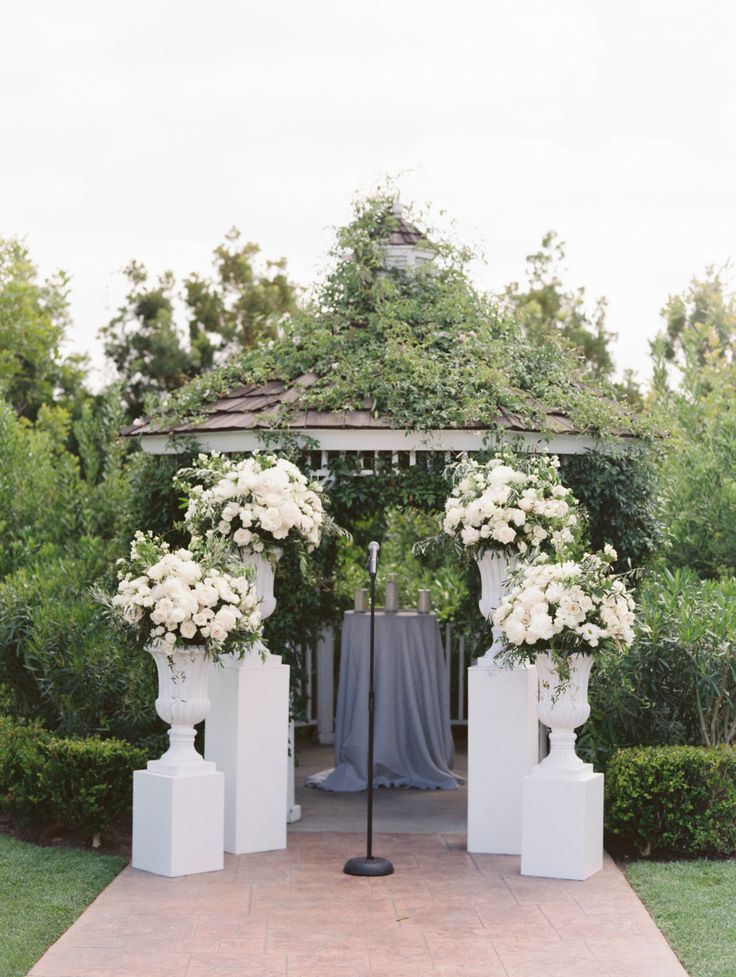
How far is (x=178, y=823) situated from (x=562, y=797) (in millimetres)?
2123

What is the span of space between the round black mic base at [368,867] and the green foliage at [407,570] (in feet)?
10.8

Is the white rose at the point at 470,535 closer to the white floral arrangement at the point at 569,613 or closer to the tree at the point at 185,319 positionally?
the white floral arrangement at the point at 569,613

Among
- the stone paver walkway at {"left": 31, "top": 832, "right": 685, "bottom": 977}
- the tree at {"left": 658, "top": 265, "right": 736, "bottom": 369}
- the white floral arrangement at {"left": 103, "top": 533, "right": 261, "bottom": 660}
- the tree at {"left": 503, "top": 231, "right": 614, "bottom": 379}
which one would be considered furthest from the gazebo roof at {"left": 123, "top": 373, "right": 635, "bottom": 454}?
the tree at {"left": 503, "top": 231, "right": 614, "bottom": 379}

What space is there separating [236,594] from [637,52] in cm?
964

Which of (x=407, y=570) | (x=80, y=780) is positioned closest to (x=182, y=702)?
(x=80, y=780)

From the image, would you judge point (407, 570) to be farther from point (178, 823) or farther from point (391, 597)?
point (178, 823)

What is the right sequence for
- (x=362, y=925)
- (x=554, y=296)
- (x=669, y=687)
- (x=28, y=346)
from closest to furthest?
(x=362, y=925) < (x=669, y=687) < (x=28, y=346) < (x=554, y=296)

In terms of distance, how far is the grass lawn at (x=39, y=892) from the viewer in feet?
20.0

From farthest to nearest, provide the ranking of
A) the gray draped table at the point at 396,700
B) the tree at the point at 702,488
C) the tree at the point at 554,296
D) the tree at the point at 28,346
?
the tree at the point at 554,296 < the tree at the point at 28,346 < the tree at the point at 702,488 < the gray draped table at the point at 396,700

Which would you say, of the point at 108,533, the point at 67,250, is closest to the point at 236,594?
the point at 108,533

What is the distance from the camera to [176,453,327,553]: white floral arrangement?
7.94 metres

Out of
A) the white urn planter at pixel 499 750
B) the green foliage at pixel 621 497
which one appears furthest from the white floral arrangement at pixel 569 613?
the green foliage at pixel 621 497

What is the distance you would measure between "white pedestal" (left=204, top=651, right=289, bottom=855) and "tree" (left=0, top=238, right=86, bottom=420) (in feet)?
51.1

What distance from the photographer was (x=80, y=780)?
814 centimetres
